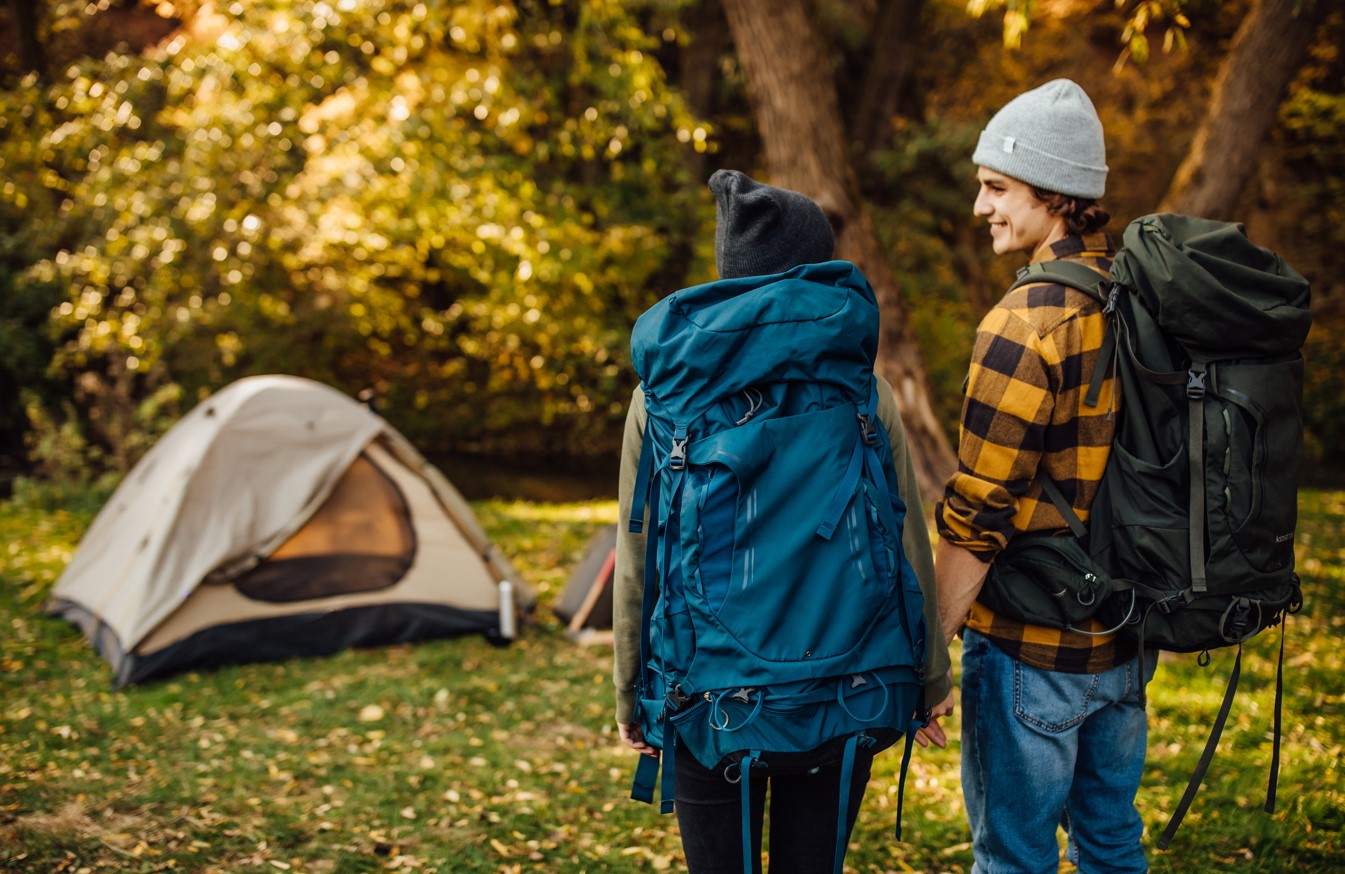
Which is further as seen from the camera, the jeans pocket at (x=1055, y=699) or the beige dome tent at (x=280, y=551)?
the beige dome tent at (x=280, y=551)

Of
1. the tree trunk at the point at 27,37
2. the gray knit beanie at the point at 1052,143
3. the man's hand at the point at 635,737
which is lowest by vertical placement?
the man's hand at the point at 635,737

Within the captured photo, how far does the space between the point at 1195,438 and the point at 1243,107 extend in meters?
4.68

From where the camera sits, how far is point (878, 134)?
36.1 feet

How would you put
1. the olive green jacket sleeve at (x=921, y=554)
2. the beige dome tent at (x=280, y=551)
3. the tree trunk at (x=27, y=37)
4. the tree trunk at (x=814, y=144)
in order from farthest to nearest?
the tree trunk at (x=27, y=37)
the tree trunk at (x=814, y=144)
the beige dome tent at (x=280, y=551)
the olive green jacket sleeve at (x=921, y=554)

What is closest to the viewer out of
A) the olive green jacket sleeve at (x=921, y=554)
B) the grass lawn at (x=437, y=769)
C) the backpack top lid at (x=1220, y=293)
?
the backpack top lid at (x=1220, y=293)

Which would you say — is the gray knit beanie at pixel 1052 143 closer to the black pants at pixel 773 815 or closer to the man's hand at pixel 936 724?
the man's hand at pixel 936 724

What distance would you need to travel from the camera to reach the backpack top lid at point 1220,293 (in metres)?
1.67

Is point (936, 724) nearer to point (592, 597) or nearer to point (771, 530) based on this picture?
point (771, 530)

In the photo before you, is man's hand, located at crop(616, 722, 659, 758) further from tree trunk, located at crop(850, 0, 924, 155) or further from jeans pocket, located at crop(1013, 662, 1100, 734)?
tree trunk, located at crop(850, 0, 924, 155)

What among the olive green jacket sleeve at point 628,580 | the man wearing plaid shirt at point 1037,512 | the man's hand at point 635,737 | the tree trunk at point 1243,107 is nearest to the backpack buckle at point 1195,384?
the man wearing plaid shirt at point 1037,512

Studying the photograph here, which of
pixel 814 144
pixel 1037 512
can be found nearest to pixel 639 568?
pixel 1037 512

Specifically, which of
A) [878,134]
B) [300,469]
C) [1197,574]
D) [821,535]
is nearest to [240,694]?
[300,469]

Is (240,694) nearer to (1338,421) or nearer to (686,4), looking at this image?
(686,4)

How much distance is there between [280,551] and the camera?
5.11 meters
